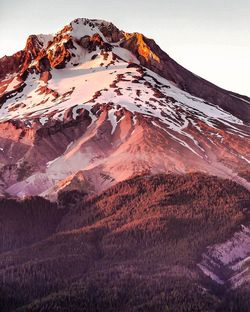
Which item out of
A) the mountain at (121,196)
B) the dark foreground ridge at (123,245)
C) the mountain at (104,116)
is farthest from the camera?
the mountain at (104,116)

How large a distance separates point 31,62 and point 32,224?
258 feet

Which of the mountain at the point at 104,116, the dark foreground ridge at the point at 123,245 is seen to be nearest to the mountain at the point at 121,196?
the dark foreground ridge at the point at 123,245

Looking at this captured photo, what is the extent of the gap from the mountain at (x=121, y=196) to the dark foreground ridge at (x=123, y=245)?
0.60 feet

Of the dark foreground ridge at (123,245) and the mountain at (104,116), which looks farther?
the mountain at (104,116)

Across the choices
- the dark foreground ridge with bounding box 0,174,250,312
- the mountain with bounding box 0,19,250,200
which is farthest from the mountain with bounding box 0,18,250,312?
the mountain with bounding box 0,19,250,200

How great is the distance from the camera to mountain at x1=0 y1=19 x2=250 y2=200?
12481 cm

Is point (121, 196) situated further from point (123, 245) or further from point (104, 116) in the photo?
point (104, 116)

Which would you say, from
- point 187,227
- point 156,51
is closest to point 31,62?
point 156,51

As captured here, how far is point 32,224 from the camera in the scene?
116 m

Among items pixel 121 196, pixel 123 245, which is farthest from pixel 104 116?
pixel 123 245

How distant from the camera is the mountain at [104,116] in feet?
409

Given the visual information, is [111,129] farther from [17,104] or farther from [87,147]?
[17,104]

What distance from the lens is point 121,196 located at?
4636 inches

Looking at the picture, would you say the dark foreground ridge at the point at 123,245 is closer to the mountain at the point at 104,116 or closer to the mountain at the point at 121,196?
the mountain at the point at 121,196
